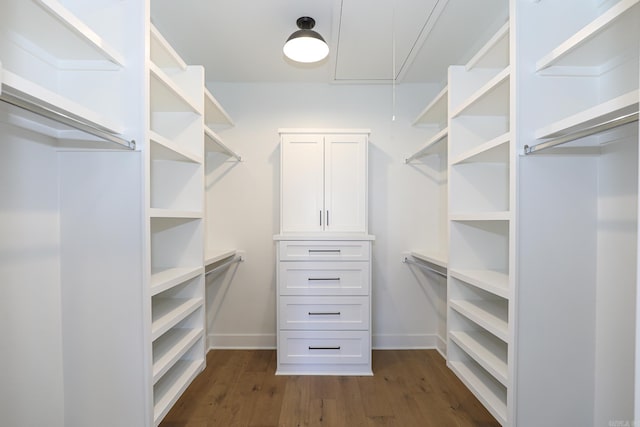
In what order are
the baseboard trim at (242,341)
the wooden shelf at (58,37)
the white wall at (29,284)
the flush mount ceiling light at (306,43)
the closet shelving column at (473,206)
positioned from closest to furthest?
the wooden shelf at (58,37)
the white wall at (29,284)
the closet shelving column at (473,206)
the flush mount ceiling light at (306,43)
the baseboard trim at (242,341)

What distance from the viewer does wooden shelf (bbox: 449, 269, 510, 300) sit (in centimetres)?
128

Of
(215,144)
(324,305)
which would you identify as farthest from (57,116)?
(324,305)

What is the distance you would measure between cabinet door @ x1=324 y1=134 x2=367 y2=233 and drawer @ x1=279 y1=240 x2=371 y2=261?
19 centimetres

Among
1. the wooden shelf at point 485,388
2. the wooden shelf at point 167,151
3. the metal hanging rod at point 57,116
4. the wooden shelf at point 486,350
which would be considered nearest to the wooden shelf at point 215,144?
the wooden shelf at point 167,151

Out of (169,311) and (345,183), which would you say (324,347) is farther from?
(345,183)

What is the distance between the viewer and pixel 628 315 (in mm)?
1083

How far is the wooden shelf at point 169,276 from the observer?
4.25ft

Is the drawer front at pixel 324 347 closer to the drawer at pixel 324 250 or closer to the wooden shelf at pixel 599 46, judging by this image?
the drawer at pixel 324 250

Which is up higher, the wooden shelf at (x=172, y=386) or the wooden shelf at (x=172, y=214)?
the wooden shelf at (x=172, y=214)

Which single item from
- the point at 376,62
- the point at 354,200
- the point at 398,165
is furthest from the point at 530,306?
the point at 376,62

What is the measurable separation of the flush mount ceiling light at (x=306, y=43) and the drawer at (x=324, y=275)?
1.40m

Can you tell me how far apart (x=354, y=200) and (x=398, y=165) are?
65 cm

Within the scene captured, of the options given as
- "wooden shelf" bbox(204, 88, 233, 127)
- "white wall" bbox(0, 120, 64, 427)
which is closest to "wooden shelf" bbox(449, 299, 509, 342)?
"white wall" bbox(0, 120, 64, 427)

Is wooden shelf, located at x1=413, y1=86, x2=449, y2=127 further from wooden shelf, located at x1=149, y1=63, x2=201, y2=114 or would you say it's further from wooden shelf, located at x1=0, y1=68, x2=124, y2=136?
wooden shelf, located at x1=0, y1=68, x2=124, y2=136
